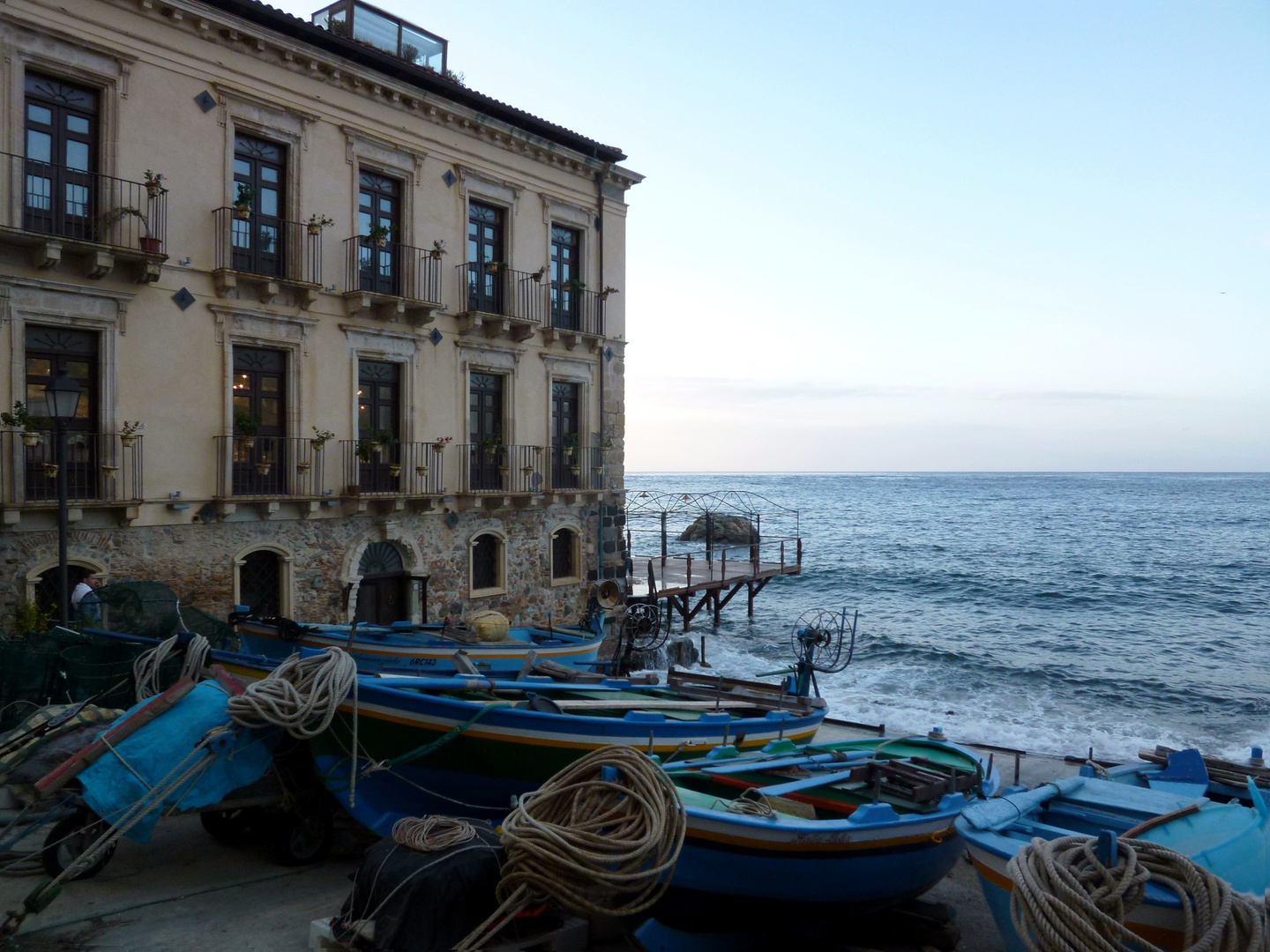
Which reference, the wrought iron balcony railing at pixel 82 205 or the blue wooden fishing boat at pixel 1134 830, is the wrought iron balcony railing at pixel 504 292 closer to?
the wrought iron balcony railing at pixel 82 205

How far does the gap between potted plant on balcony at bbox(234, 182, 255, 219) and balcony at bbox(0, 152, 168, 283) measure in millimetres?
1153

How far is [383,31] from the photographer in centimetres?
1934

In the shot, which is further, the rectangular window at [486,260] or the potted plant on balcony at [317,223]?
the rectangular window at [486,260]

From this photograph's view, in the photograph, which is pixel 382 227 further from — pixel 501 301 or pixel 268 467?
pixel 268 467

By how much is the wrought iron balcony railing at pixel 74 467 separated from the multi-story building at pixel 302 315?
41mm

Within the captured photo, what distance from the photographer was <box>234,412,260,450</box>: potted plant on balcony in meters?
15.4

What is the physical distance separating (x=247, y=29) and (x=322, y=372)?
19.1 feet

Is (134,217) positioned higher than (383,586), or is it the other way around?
(134,217)

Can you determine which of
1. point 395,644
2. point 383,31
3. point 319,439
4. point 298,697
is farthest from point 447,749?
point 383,31

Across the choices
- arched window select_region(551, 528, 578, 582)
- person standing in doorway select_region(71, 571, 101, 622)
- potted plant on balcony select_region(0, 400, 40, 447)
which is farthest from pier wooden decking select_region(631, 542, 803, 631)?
potted plant on balcony select_region(0, 400, 40, 447)

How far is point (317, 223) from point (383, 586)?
694cm

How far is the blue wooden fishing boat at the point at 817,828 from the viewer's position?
6.68m

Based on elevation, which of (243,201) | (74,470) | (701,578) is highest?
(243,201)

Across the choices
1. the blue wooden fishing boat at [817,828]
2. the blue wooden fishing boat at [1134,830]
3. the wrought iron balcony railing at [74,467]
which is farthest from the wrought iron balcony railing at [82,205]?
the blue wooden fishing boat at [1134,830]
